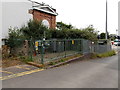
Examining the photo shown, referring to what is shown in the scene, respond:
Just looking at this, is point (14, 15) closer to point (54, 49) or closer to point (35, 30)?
point (35, 30)

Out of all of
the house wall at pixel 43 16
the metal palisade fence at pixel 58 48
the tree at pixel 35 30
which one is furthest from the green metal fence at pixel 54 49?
the house wall at pixel 43 16

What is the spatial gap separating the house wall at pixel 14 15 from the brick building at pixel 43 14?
1379 millimetres

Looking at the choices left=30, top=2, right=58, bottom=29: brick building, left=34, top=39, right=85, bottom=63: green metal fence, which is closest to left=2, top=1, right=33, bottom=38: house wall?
left=30, top=2, right=58, bottom=29: brick building

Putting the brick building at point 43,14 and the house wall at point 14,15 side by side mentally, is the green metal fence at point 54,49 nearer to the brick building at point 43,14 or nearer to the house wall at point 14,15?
the house wall at point 14,15

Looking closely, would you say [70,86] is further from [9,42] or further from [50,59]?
[9,42]

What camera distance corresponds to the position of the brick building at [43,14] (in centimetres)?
1653

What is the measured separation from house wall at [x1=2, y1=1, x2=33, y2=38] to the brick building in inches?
54.3

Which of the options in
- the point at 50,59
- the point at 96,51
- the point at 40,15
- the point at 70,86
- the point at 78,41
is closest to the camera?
the point at 70,86

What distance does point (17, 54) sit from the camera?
31.9 feet

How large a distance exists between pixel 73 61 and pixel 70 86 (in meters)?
5.18

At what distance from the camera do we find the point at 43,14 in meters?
18.1

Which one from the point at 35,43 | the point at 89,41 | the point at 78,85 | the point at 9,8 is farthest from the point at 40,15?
the point at 78,85

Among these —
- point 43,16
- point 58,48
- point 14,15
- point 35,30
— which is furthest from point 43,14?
point 58,48

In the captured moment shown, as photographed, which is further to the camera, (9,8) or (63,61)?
(9,8)
